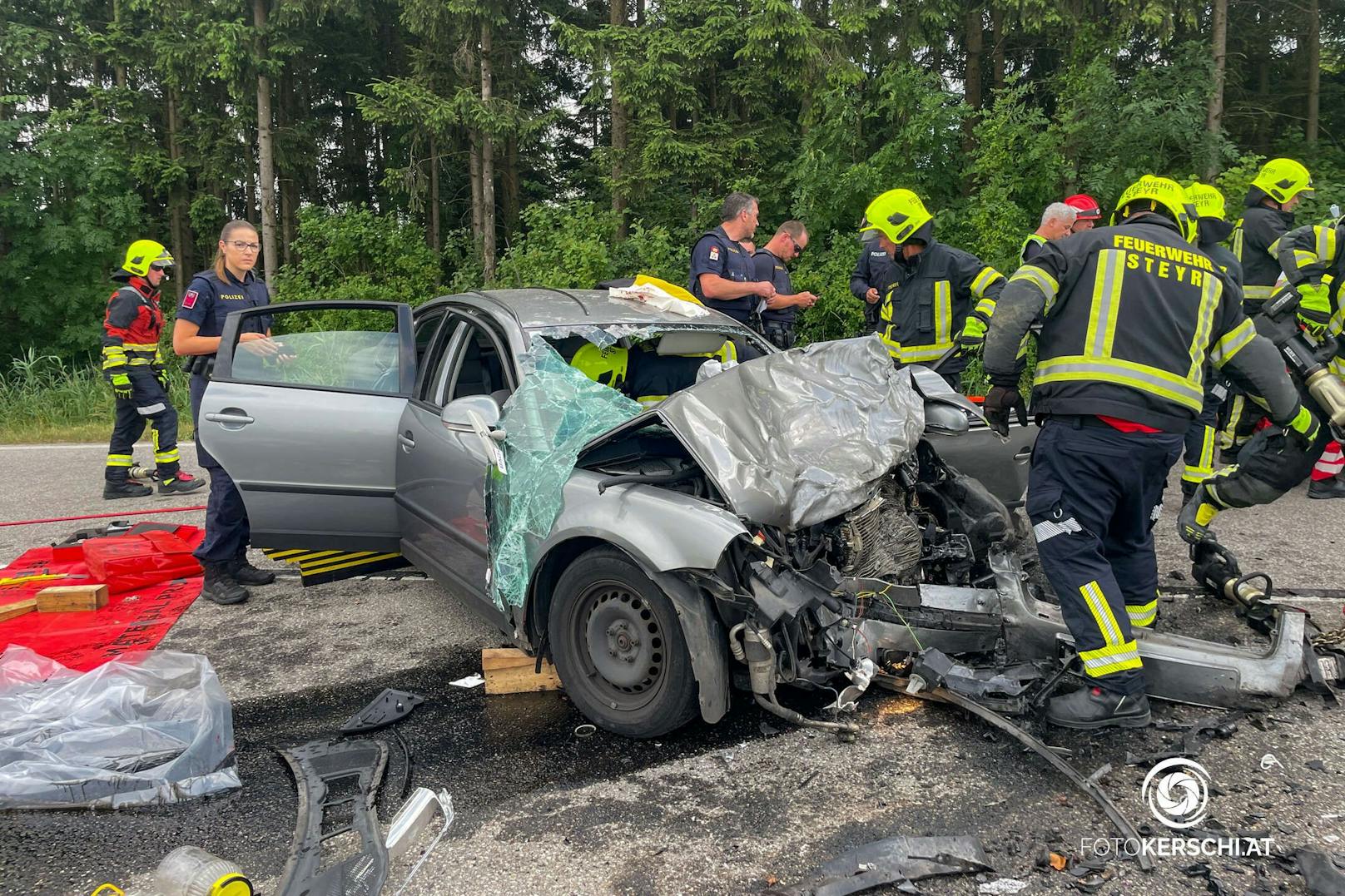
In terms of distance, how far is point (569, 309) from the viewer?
4.00 meters

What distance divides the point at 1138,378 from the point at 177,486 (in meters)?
6.97

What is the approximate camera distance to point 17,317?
738 inches

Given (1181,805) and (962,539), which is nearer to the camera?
(1181,805)

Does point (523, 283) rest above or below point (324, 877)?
above

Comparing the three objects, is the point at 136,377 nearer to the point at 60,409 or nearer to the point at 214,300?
the point at 214,300

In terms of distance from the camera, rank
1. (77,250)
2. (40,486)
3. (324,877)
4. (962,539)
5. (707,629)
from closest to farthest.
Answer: (324,877) → (707,629) → (962,539) → (40,486) → (77,250)

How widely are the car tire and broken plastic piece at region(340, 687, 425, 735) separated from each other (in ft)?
2.02

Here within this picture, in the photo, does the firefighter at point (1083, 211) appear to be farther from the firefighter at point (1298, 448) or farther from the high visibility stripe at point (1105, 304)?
the high visibility stripe at point (1105, 304)

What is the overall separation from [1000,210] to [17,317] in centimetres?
1960

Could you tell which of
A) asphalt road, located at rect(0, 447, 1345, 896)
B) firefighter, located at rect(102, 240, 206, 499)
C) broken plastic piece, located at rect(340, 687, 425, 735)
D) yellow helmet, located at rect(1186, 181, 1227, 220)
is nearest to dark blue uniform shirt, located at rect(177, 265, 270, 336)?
asphalt road, located at rect(0, 447, 1345, 896)

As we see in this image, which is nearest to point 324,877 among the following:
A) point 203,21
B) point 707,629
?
point 707,629

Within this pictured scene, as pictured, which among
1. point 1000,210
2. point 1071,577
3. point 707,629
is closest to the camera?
point 707,629

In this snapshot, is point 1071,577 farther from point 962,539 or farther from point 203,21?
point 203,21

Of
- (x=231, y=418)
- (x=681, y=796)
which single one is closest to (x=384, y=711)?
(x=681, y=796)
